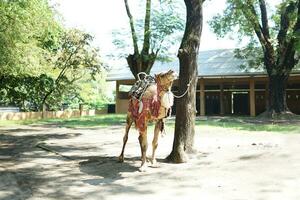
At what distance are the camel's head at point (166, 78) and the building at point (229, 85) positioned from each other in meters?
20.5

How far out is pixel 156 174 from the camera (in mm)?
8281

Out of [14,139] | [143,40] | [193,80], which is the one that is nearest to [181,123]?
[193,80]

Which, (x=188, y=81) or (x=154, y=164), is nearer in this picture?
(x=154, y=164)

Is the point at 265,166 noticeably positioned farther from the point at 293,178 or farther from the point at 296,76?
the point at 296,76

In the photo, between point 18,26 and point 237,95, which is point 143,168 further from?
point 237,95

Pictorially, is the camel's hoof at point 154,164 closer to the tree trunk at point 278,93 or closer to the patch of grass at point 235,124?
the patch of grass at point 235,124

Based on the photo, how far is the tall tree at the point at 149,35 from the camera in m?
23.0

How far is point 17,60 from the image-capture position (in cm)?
1655

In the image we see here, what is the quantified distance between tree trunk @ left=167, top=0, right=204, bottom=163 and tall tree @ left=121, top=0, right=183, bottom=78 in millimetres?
12729

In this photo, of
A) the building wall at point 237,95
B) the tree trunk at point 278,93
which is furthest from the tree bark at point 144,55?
the building wall at point 237,95

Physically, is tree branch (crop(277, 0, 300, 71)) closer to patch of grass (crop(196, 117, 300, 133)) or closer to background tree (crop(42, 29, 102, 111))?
patch of grass (crop(196, 117, 300, 133))

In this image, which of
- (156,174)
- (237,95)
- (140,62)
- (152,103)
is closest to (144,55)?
(140,62)

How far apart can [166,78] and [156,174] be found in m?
1.86

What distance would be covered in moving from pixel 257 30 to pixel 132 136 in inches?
508
